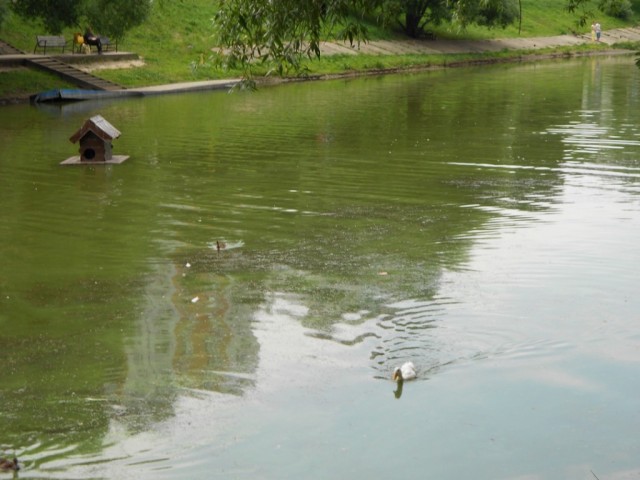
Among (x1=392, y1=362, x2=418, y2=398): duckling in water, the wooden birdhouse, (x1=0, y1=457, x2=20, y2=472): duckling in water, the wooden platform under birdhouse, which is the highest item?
the wooden birdhouse

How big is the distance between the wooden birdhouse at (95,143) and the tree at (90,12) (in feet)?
51.4

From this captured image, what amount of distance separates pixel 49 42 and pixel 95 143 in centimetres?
2269

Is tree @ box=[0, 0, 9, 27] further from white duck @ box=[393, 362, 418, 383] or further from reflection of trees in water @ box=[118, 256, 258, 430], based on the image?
white duck @ box=[393, 362, 418, 383]

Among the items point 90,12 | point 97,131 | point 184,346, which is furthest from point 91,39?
point 184,346

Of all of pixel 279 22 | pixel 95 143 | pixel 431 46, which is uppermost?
pixel 279 22

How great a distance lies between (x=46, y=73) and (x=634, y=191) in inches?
1098

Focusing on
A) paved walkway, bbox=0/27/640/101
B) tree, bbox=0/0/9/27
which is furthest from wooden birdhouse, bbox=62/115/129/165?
paved walkway, bbox=0/27/640/101

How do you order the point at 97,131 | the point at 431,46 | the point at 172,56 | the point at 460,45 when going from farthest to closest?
the point at 460,45
the point at 431,46
the point at 172,56
the point at 97,131

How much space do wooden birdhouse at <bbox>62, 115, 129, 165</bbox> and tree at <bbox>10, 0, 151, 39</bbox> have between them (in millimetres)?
15664

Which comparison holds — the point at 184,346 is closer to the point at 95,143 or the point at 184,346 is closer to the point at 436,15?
the point at 95,143

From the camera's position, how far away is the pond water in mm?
7836

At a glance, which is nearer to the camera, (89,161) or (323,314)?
(323,314)

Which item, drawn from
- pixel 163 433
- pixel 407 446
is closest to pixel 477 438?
pixel 407 446

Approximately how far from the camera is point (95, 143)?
21422 millimetres
